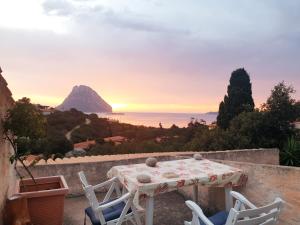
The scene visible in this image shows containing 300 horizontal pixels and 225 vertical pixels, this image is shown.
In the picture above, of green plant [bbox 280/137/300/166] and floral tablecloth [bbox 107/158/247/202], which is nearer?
floral tablecloth [bbox 107/158/247/202]

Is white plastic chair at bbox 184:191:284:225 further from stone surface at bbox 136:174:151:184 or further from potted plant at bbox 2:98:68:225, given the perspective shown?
potted plant at bbox 2:98:68:225

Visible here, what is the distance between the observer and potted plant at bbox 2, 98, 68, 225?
411 centimetres

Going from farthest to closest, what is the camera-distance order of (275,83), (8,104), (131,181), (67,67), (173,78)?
1. (173,78)
2. (67,67)
3. (275,83)
4. (8,104)
5. (131,181)

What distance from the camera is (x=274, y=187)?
14.9 feet

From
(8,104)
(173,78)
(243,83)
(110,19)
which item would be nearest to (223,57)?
(173,78)

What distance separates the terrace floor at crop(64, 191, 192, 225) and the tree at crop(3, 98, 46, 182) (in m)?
1.38

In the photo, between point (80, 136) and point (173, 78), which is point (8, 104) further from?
point (80, 136)

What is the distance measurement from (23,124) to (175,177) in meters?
1.95

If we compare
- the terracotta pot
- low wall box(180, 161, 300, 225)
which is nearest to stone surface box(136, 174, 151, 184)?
the terracotta pot

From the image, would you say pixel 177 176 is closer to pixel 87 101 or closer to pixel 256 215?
pixel 256 215

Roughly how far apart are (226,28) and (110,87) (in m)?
8.93

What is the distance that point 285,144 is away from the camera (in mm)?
10844

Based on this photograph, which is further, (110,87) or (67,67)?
(110,87)

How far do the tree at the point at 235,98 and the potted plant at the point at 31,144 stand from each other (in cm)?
1386
